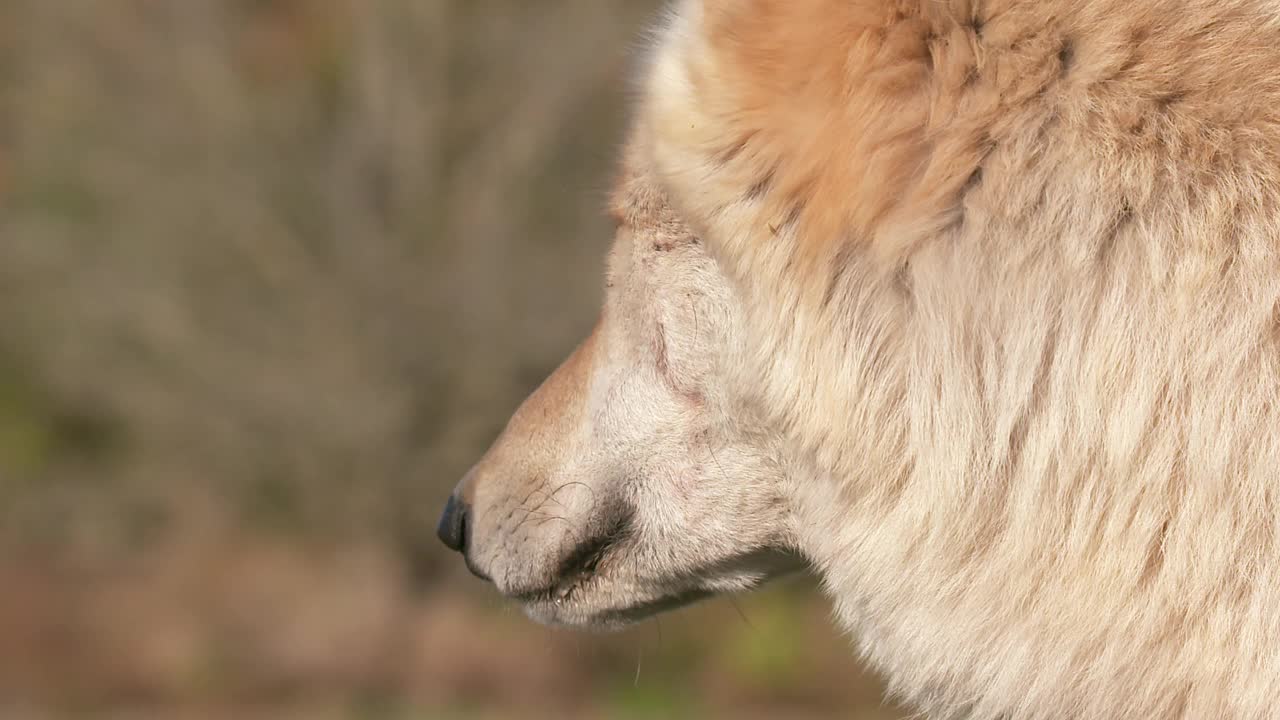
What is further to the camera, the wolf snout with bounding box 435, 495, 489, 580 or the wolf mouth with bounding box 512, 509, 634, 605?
the wolf snout with bounding box 435, 495, 489, 580

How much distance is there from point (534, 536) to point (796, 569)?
1.70 ft

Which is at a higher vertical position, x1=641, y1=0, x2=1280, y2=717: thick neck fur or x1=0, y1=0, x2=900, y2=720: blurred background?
x1=641, y1=0, x2=1280, y2=717: thick neck fur

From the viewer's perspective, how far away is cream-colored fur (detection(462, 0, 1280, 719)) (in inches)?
67.8

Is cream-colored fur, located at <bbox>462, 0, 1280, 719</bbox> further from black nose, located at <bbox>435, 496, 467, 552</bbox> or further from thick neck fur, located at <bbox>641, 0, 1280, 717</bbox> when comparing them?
black nose, located at <bbox>435, 496, 467, 552</bbox>

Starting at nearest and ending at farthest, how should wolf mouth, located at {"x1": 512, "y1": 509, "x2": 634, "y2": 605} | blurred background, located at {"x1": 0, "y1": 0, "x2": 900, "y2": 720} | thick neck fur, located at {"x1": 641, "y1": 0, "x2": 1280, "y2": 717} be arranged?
thick neck fur, located at {"x1": 641, "y1": 0, "x2": 1280, "y2": 717}
wolf mouth, located at {"x1": 512, "y1": 509, "x2": 634, "y2": 605}
blurred background, located at {"x1": 0, "y1": 0, "x2": 900, "y2": 720}

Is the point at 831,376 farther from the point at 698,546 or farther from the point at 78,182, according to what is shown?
the point at 78,182

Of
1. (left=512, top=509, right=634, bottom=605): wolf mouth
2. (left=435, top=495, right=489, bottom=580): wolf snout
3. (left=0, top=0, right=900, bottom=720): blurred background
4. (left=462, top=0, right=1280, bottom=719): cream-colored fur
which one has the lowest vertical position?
(left=0, top=0, right=900, bottom=720): blurred background

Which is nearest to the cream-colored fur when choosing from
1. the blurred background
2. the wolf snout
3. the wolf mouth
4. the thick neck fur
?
the thick neck fur

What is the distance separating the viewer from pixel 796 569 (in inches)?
102

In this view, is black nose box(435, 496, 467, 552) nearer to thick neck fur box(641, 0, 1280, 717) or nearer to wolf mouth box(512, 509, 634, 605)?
wolf mouth box(512, 509, 634, 605)

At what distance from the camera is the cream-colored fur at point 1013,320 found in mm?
1723

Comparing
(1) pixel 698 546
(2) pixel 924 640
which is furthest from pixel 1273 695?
(1) pixel 698 546

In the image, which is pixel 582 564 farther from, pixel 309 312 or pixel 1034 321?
pixel 309 312

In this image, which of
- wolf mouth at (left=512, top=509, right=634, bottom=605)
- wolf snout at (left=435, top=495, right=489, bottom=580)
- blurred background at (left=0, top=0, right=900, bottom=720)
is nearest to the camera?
wolf mouth at (left=512, top=509, right=634, bottom=605)
